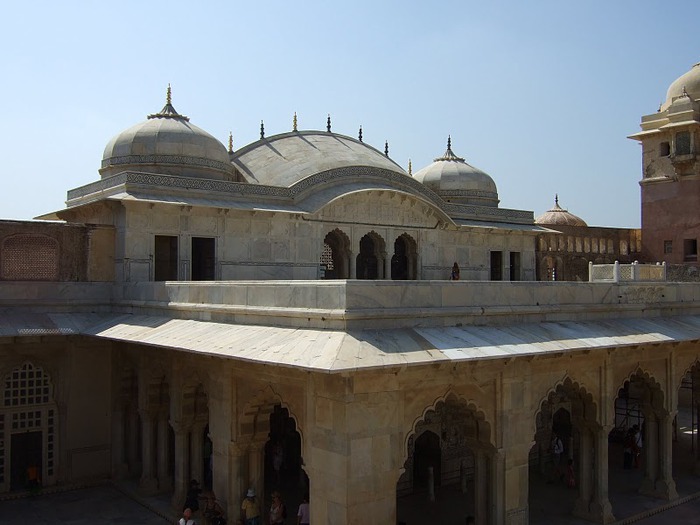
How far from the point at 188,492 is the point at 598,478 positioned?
7.74 metres

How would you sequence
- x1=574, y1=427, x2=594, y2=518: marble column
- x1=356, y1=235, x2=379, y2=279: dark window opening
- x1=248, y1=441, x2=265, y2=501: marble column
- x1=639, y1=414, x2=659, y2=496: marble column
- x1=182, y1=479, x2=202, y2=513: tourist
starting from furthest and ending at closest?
x1=356, y1=235, x2=379, y2=279: dark window opening < x1=639, y1=414, x2=659, y2=496: marble column < x1=574, y1=427, x2=594, y2=518: marble column < x1=182, y1=479, x2=202, y2=513: tourist < x1=248, y1=441, x2=265, y2=501: marble column

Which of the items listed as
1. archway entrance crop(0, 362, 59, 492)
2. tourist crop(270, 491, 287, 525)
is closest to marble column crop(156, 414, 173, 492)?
archway entrance crop(0, 362, 59, 492)

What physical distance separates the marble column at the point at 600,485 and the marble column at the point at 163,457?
28.9 ft

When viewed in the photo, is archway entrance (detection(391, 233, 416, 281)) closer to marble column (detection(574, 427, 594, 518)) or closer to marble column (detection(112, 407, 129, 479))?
marble column (detection(574, 427, 594, 518))

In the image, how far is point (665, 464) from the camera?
48.4 ft

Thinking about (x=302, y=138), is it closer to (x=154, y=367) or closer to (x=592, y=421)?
(x=154, y=367)

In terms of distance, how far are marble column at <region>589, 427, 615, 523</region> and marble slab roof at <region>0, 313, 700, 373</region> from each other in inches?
83.1

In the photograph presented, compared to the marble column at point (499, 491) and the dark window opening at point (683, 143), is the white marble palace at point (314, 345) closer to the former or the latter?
the marble column at point (499, 491)

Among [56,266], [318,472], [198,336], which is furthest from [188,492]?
[56,266]

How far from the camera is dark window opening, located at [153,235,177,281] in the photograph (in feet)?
58.6

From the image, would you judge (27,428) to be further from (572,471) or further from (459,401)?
(572,471)

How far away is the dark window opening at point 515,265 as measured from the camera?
2422cm

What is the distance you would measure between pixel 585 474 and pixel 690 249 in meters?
16.1

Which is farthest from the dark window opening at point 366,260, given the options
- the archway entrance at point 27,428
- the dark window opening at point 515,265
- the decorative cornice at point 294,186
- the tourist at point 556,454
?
the archway entrance at point 27,428
